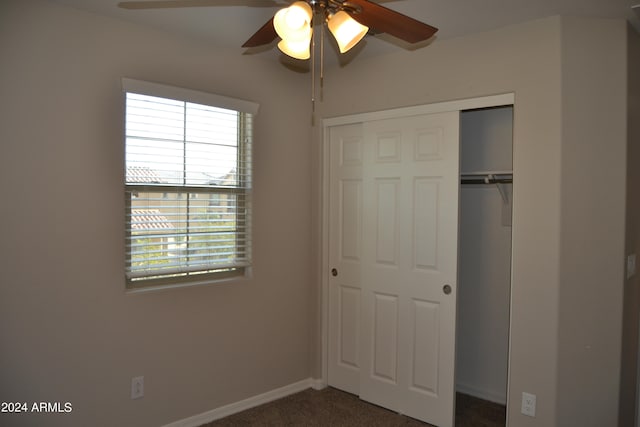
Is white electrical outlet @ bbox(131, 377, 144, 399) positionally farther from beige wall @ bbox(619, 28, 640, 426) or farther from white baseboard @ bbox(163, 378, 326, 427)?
beige wall @ bbox(619, 28, 640, 426)

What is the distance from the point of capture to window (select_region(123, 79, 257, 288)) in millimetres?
2693

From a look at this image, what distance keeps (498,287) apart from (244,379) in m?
1.96

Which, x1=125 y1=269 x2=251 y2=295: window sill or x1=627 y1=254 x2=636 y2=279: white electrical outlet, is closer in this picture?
x1=627 y1=254 x2=636 y2=279: white electrical outlet

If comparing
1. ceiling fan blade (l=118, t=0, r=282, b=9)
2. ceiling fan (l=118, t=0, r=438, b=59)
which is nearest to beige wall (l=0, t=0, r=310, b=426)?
ceiling fan blade (l=118, t=0, r=282, b=9)

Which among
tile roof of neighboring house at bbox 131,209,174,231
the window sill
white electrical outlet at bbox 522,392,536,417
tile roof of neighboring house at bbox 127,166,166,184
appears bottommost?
white electrical outlet at bbox 522,392,536,417

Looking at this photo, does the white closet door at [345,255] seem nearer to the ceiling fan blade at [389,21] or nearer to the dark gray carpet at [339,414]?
the dark gray carpet at [339,414]

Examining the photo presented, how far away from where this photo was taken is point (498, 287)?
3.33 meters

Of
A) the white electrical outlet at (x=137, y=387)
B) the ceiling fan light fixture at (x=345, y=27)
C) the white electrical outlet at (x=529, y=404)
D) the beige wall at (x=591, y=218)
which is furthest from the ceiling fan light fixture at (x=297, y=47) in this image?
the white electrical outlet at (x=529, y=404)

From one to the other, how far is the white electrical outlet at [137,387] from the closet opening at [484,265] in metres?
2.11

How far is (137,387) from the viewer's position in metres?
2.72

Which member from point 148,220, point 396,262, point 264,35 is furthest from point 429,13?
point 148,220

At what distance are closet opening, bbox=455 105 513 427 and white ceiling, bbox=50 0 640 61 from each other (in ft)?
2.72

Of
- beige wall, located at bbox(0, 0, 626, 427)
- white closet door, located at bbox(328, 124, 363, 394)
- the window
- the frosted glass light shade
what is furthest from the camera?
white closet door, located at bbox(328, 124, 363, 394)

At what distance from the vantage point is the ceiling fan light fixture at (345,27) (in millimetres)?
1735
